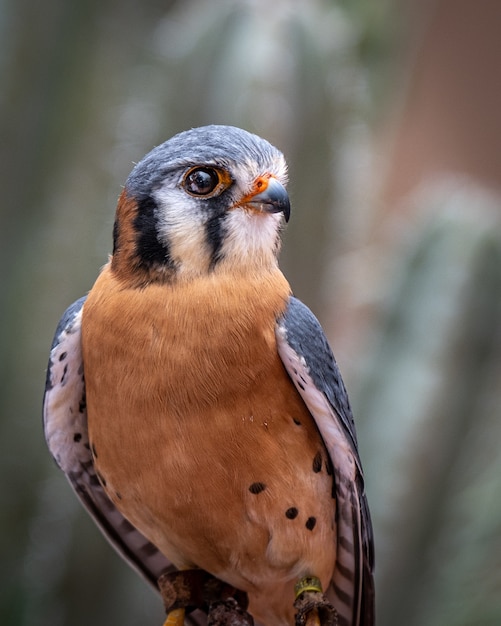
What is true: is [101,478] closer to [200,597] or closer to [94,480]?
[94,480]

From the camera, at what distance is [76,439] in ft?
6.70

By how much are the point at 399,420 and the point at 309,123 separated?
825 millimetres

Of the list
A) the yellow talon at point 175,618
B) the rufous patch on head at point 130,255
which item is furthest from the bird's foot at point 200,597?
the rufous patch on head at point 130,255

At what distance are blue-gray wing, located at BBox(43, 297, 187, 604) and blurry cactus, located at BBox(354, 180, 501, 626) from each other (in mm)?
832

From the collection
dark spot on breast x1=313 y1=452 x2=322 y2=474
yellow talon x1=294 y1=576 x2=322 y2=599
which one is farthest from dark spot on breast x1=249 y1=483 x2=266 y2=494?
yellow talon x1=294 y1=576 x2=322 y2=599

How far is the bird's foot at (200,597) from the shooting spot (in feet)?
6.49

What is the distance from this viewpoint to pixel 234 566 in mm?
1982

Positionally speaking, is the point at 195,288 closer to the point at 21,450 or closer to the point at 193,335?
the point at 193,335

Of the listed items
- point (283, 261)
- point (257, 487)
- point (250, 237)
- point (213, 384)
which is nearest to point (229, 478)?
point (257, 487)

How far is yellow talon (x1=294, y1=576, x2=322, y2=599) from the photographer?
6.57ft

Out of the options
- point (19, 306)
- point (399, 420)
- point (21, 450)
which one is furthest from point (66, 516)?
point (399, 420)

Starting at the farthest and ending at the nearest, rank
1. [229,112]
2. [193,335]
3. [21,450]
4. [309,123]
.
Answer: [21,450] < [309,123] < [229,112] < [193,335]

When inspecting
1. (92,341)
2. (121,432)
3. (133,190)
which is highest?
(133,190)

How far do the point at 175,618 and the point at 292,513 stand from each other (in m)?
0.35
